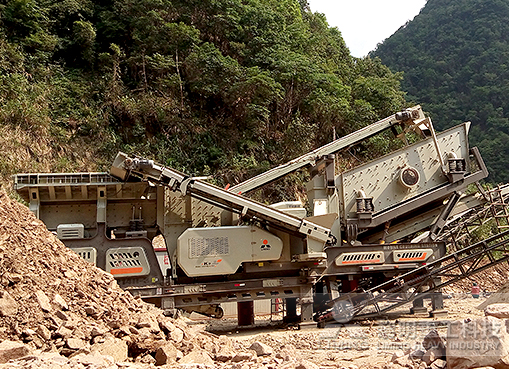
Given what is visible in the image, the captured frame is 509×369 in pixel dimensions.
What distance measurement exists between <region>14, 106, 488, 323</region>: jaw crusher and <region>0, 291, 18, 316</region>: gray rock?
382cm

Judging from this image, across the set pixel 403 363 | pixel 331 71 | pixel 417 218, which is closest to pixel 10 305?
pixel 403 363

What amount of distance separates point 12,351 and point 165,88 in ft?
59.2

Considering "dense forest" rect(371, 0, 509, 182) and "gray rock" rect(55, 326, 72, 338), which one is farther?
"dense forest" rect(371, 0, 509, 182)

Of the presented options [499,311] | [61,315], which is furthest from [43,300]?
[499,311]

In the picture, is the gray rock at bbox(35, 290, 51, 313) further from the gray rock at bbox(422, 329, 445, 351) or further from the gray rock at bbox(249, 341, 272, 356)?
the gray rock at bbox(422, 329, 445, 351)

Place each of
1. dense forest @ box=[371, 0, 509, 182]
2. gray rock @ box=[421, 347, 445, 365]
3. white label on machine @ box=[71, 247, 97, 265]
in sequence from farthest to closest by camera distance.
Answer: dense forest @ box=[371, 0, 509, 182]
white label on machine @ box=[71, 247, 97, 265]
gray rock @ box=[421, 347, 445, 365]

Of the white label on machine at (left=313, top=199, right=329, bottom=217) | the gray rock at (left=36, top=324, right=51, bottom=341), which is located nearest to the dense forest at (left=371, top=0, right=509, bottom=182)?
the white label on machine at (left=313, top=199, right=329, bottom=217)

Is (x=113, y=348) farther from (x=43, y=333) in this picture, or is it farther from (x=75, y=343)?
(x=43, y=333)

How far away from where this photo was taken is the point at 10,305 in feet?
17.2

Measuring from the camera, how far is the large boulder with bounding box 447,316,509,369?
13.2 feet

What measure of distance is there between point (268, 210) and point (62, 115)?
1347 centimetres

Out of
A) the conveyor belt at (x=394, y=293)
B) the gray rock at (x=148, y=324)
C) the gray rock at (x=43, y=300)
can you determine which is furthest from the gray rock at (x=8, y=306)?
the conveyor belt at (x=394, y=293)

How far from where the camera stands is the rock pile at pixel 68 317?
4.81 meters

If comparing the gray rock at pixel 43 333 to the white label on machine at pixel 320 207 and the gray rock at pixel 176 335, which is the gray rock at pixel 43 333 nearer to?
the gray rock at pixel 176 335
